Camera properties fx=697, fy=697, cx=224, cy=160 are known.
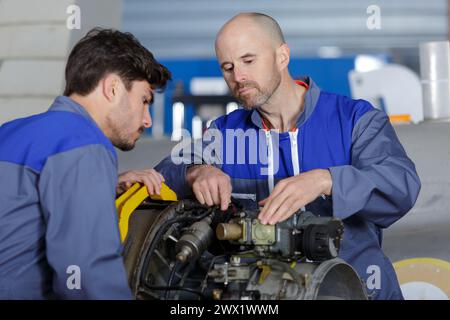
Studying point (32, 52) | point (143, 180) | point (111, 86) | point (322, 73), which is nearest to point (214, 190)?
point (143, 180)

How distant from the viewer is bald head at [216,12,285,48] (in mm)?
1905

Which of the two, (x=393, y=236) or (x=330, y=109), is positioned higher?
(x=330, y=109)

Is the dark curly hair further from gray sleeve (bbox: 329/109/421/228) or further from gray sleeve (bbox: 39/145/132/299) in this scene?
gray sleeve (bbox: 329/109/421/228)

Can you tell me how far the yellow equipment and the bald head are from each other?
0.50 metres

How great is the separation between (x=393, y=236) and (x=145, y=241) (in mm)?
1299

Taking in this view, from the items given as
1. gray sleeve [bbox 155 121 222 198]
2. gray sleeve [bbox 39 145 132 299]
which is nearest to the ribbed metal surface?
gray sleeve [bbox 155 121 222 198]

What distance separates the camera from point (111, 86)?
154cm

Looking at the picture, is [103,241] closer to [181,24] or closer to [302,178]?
[302,178]

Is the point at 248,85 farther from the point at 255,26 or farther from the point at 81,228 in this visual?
the point at 81,228

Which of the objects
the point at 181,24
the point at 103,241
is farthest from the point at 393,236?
the point at 181,24

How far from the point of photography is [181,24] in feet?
23.3

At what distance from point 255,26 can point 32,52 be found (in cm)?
129

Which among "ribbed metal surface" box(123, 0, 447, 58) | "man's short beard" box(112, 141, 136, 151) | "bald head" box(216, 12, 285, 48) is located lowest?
"man's short beard" box(112, 141, 136, 151)
